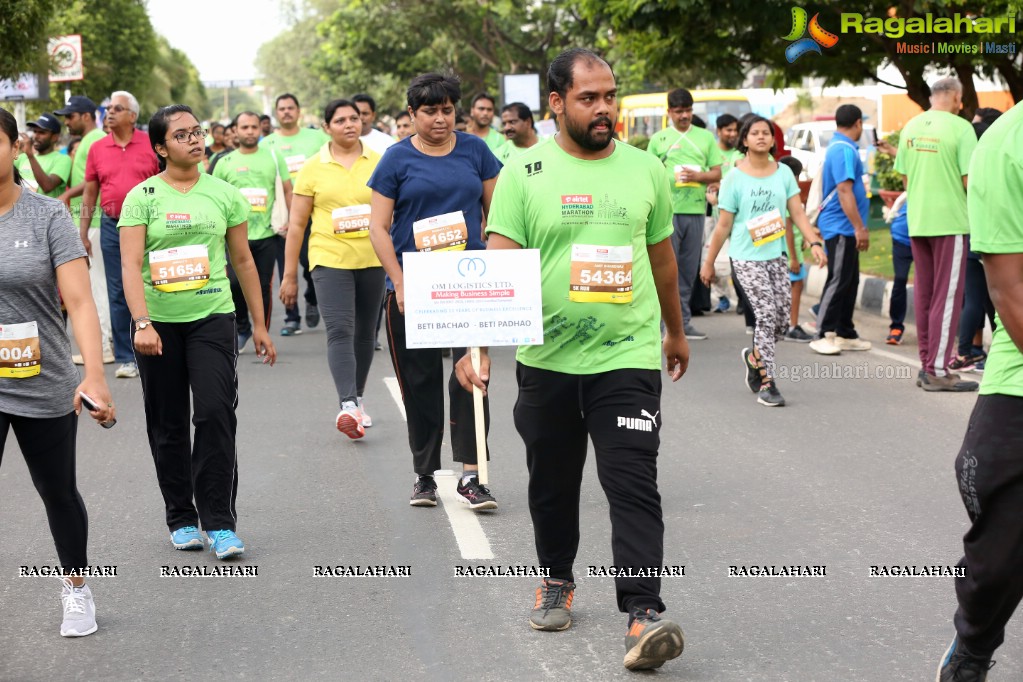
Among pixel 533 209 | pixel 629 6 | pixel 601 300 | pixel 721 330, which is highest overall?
pixel 629 6

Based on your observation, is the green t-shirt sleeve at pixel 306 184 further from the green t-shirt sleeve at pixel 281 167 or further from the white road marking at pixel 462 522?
the green t-shirt sleeve at pixel 281 167

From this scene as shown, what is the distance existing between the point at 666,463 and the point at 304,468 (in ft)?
6.61

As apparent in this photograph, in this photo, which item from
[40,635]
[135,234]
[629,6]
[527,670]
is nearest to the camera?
[527,670]

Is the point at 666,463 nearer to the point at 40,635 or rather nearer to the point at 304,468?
the point at 304,468

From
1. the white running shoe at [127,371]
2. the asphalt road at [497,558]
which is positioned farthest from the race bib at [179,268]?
the white running shoe at [127,371]

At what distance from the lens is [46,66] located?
71.8 feet

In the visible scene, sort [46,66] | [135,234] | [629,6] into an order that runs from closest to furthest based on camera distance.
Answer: [135,234], [629,6], [46,66]

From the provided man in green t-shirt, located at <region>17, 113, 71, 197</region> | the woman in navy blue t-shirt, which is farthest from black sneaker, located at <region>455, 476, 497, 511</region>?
man in green t-shirt, located at <region>17, 113, 71, 197</region>

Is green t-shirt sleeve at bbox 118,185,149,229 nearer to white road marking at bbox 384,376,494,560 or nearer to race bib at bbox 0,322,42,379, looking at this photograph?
race bib at bbox 0,322,42,379

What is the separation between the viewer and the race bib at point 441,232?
6.71 metres

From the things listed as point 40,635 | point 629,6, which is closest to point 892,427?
point 40,635

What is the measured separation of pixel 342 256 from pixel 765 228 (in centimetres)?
305

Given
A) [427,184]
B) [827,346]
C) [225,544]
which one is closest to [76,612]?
[225,544]

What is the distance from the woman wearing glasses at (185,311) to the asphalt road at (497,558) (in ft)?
1.22
